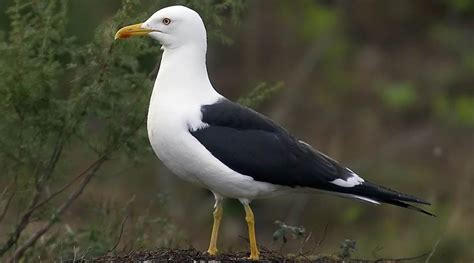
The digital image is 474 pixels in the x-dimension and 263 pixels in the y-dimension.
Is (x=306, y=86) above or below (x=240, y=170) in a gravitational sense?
below

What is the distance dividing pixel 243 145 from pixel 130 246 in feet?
6.33

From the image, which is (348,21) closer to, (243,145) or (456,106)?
(456,106)

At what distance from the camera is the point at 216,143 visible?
26.0 feet

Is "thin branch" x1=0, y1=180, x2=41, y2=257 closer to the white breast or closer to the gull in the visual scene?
the gull

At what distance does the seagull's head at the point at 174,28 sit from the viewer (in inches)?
321

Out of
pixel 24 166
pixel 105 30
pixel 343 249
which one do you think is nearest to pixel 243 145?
pixel 343 249

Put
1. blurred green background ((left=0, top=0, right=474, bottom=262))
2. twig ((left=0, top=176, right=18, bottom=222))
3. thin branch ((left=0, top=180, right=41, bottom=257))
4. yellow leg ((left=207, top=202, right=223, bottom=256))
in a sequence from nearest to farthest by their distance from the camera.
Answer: yellow leg ((left=207, top=202, right=223, bottom=256)) < twig ((left=0, top=176, right=18, bottom=222)) < thin branch ((left=0, top=180, right=41, bottom=257)) < blurred green background ((left=0, top=0, right=474, bottom=262))

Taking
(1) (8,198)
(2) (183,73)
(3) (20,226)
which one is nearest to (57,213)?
(3) (20,226)

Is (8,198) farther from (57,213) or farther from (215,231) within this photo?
(215,231)

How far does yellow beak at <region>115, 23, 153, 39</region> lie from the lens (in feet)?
26.8

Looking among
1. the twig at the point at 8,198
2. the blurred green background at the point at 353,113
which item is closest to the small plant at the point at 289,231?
the twig at the point at 8,198

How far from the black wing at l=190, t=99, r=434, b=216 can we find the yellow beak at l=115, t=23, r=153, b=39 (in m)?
0.59

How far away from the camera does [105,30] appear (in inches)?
358

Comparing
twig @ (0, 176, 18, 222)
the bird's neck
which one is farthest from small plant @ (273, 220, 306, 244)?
twig @ (0, 176, 18, 222)
